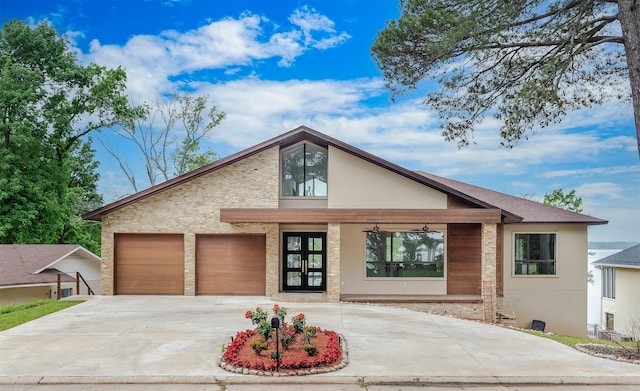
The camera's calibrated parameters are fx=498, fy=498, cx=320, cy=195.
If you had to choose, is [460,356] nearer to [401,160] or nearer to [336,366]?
[336,366]

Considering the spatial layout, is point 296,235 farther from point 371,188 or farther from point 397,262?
point 397,262

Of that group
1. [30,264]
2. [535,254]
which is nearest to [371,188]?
[535,254]

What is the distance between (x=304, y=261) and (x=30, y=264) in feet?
38.8

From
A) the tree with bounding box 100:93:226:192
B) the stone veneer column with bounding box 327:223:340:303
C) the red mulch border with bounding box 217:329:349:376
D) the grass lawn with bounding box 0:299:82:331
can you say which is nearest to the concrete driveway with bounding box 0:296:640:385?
the red mulch border with bounding box 217:329:349:376

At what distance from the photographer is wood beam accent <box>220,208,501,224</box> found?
15289 millimetres

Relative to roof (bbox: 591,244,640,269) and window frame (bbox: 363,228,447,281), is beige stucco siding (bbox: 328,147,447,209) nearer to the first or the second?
window frame (bbox: 363,228,447,281)

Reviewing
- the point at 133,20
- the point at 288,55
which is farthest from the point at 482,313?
the point at 133,20

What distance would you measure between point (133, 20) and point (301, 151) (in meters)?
24.7

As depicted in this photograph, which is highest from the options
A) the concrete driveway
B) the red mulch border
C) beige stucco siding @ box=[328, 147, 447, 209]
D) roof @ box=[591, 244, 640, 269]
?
beige stucco siding @ box=[328, 147, 447, 209]

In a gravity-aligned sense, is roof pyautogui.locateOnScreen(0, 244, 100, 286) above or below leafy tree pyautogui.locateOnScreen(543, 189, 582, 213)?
below

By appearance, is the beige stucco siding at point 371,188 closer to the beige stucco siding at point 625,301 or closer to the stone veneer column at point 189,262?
the stone veneer column at point 189,262

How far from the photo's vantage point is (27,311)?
1380 centimetres

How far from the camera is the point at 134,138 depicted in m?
33.5

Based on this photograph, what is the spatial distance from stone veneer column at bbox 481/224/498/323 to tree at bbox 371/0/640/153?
11.3 ft
